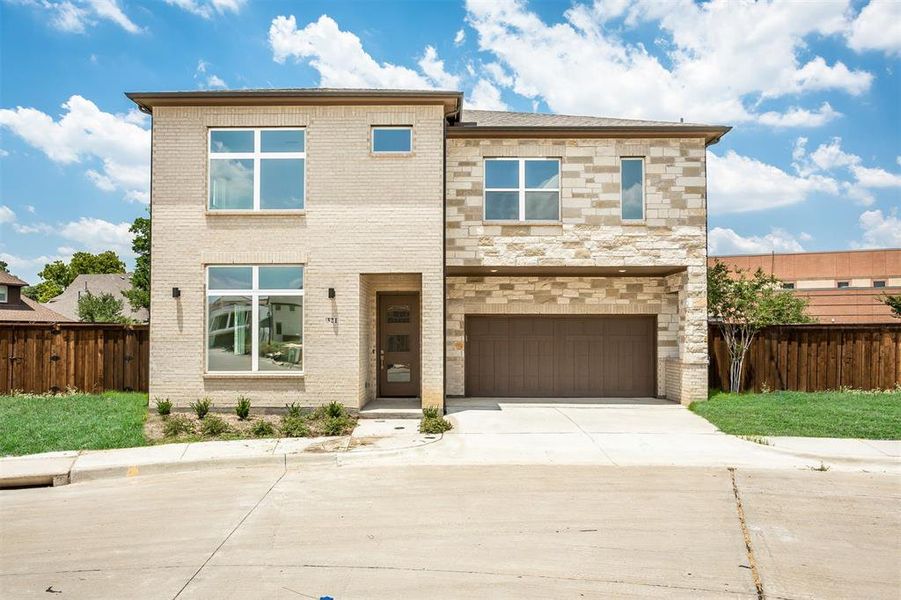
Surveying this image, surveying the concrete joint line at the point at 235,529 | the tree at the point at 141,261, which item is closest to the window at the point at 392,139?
the concrete joint line at the point at 235,529

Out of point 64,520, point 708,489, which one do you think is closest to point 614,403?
point 708,489

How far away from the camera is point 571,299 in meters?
14.7

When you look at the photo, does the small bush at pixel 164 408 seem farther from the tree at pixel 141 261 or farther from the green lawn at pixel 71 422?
the tree at pixel 141 261

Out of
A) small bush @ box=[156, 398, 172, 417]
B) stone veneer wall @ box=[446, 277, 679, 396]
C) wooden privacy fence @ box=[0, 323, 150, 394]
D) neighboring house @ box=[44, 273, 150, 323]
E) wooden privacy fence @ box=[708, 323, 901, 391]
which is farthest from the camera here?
neighboring house @ box=[44, 273, 150, 323]

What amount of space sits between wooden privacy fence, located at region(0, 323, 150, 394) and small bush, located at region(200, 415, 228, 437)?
4.28m

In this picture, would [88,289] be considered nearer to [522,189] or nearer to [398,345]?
[398,345]

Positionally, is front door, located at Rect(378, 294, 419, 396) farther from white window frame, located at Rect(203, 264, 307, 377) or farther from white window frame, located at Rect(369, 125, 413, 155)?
white window frame, located at Rect(369, 125, 413, 155)

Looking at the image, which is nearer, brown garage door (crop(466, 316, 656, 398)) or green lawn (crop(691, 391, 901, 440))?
green lawn (crop(691, 391, 901, 440))

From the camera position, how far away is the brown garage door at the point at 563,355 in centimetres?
1491

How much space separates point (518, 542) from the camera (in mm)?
5527

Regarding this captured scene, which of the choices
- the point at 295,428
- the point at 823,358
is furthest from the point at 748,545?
the point at 823,358

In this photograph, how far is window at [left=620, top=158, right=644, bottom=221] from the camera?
44.5 feet

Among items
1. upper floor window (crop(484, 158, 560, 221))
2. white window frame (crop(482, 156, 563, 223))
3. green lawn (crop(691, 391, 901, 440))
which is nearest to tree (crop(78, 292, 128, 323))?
white window frame (crop(482, 156, 563, 223))

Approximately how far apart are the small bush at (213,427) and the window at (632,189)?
9607 millimetres
